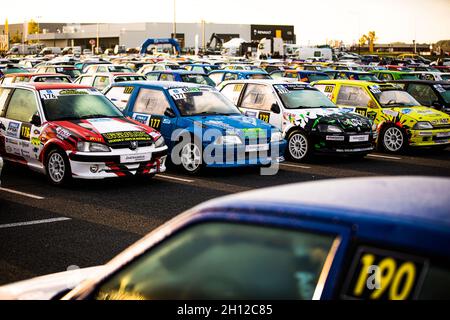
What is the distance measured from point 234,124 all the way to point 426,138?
523 centimetres

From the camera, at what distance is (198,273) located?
230 centimetres

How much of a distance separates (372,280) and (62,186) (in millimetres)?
8711

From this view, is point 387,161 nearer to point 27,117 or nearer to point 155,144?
point 155,144

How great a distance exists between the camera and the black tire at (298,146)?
524 inches

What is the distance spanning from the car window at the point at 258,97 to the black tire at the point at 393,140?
297cm

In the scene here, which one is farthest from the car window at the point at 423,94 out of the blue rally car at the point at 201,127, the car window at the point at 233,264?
the car window at the point at 233,264

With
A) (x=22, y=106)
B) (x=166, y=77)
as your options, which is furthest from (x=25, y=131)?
(x=166, y=77)

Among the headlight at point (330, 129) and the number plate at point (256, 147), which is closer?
the number plate at point (256, 147)

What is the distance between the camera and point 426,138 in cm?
1462

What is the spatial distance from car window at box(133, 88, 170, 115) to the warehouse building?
332ft

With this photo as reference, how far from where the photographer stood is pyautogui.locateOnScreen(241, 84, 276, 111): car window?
13844 mm

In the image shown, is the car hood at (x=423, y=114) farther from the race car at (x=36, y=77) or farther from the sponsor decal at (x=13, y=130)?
the race car at (x=36, y=77)

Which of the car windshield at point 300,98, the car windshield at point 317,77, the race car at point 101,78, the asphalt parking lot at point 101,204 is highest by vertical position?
the car windshield at point 317,77

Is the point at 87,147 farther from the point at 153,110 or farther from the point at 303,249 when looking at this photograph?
the point at 303,249
